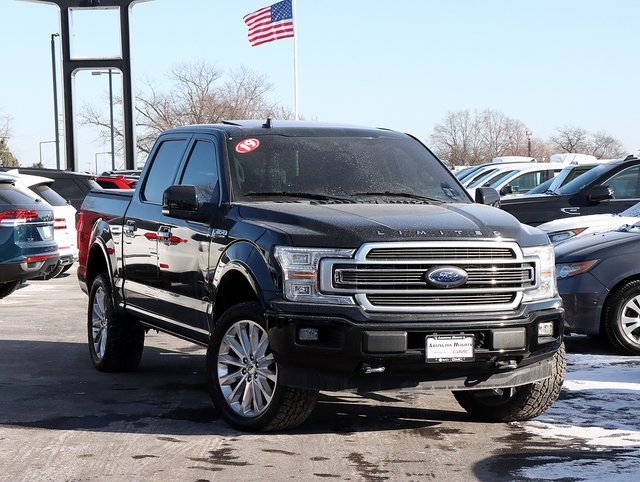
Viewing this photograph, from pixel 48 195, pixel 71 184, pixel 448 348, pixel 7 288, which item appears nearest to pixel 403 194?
pixel 448 348

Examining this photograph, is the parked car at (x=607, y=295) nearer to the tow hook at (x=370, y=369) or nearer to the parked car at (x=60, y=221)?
the tow hook at (x=370, y=369)

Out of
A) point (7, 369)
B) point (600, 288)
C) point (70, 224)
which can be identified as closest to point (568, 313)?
point (600, 288)

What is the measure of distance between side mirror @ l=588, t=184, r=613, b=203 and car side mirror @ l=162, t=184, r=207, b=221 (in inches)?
343

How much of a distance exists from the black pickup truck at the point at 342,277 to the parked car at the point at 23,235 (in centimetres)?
664

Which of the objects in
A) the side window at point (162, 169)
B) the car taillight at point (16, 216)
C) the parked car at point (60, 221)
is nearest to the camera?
the side window at point (162, 169)

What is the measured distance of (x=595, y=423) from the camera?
7324 millimetres

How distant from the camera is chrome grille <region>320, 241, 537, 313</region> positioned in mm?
6609

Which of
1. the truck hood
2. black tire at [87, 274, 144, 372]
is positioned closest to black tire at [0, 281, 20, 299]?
black tire at [87, 274, 144, 372]

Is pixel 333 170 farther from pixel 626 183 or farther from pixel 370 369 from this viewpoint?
pixel 626 183

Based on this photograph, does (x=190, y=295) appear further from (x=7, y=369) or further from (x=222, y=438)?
(x=7, y=369)

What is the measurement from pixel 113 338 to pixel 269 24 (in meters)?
26.9

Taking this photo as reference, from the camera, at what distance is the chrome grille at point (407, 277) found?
6.61 meters

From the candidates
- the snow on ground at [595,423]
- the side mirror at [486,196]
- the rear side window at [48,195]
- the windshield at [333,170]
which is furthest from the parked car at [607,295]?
the rear side window at [48,195]

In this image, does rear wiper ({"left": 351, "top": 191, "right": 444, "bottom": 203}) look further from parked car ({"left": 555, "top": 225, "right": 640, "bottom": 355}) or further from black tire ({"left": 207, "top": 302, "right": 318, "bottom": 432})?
parked car ({"left": 555, "top": 225, "right": 640, "bottom": 355})
